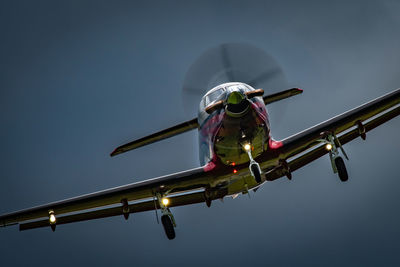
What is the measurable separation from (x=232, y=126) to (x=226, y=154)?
138 centimetres

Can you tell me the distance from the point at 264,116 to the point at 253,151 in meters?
1.44

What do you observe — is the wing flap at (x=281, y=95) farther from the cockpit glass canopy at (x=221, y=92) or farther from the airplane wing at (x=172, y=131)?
the cockpit glass canopy at (x=221, y=92)

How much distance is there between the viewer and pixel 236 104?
47.2ft

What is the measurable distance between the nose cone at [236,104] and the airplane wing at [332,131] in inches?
111

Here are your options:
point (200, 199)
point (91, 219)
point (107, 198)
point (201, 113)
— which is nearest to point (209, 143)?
point (201, 113)

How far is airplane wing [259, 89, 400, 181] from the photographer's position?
16.7m

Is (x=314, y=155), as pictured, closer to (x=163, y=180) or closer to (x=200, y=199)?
(x=200, y=199)

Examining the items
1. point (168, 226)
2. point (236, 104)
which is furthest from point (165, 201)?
point (236, 104)

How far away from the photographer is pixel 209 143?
52.5 ft

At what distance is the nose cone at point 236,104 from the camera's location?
1427 centimetres

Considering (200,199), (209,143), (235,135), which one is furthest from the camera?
(200,199)

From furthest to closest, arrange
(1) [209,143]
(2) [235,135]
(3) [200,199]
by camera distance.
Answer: (3) [200,199], (1) [209,143], (2) [235,135]

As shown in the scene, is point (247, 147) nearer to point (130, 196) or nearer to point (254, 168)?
point (254, 168)

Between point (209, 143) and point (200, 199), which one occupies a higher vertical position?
point (209, 143)
